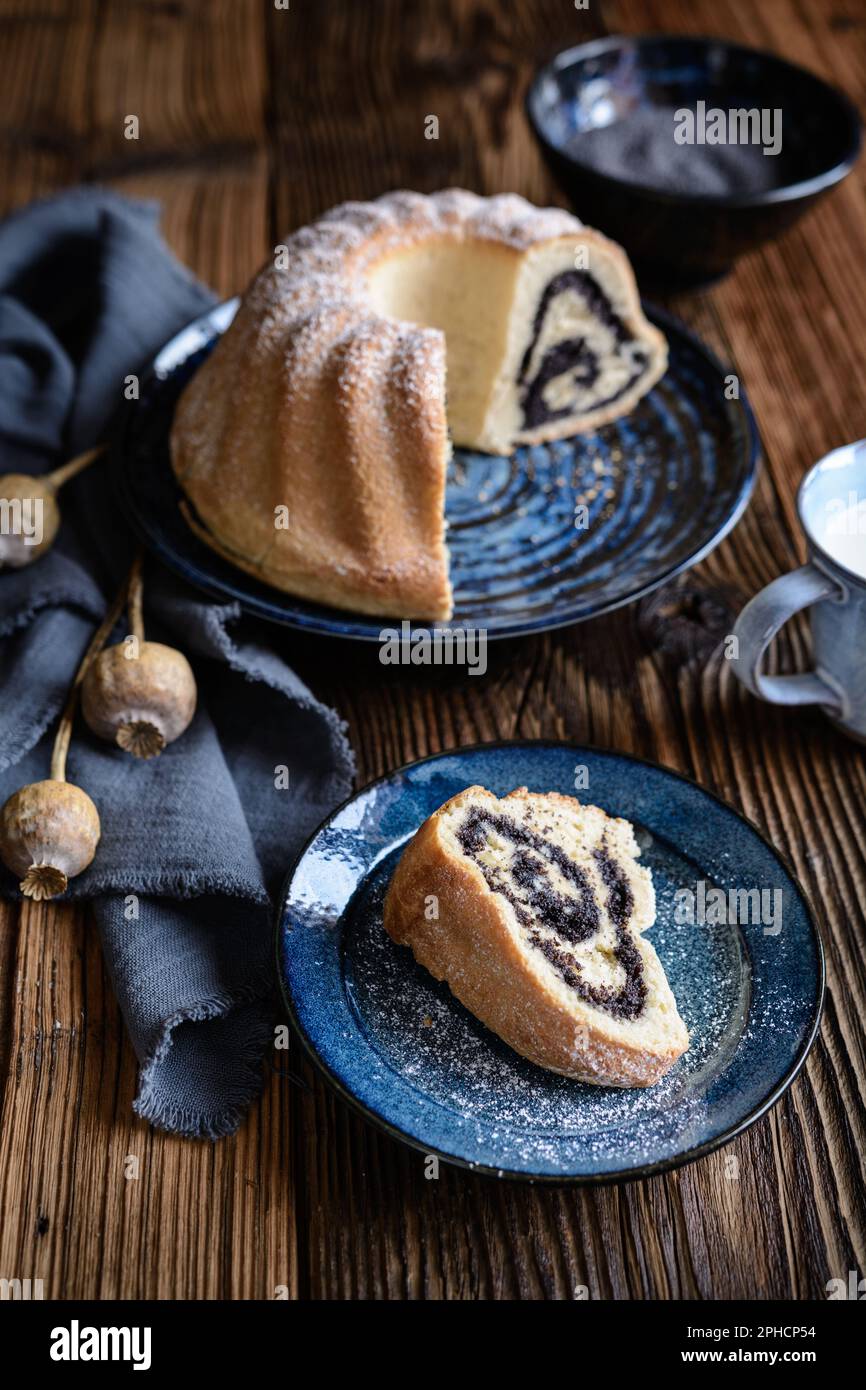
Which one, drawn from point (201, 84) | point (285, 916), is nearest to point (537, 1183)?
point (285, 916)

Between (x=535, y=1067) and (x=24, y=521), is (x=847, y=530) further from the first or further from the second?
(x=24, y=521)

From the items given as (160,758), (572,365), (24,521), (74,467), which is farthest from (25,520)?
(572,365)

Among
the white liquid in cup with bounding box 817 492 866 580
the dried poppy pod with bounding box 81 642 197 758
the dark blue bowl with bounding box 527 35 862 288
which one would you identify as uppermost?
the dark blue bowl with bounding box 527 35 862 288

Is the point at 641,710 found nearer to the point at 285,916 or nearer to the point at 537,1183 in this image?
the point at 285,916

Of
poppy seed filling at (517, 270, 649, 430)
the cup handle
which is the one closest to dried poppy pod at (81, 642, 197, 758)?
the cup handle

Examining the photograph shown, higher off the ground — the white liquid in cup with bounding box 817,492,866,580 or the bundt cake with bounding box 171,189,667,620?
the bundt cake with bounding box 171,189,667,620

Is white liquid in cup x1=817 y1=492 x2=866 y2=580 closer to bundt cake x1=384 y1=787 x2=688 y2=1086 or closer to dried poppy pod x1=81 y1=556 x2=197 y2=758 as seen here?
bundt cake x1=384 y1=787 x2=688 y2=1086
